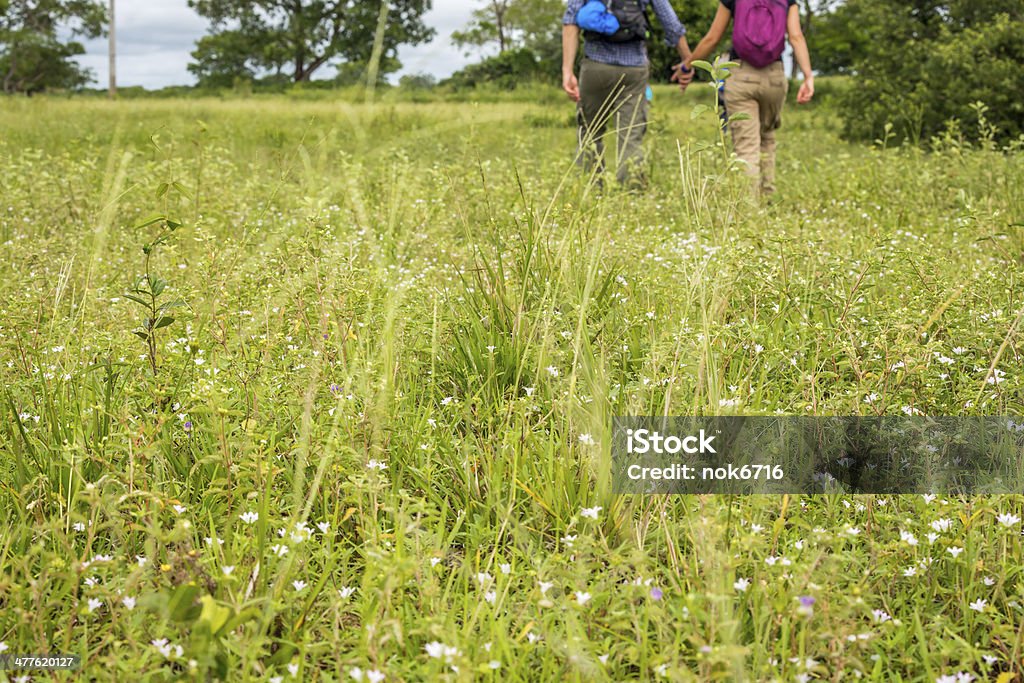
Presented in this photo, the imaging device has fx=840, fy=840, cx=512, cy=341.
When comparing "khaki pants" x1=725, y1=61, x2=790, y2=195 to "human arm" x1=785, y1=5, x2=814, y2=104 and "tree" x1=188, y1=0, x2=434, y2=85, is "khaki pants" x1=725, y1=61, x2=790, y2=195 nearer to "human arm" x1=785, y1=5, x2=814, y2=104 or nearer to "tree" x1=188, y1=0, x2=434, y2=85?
"human arm" x1=785, y1=5, x2=814, y2=104

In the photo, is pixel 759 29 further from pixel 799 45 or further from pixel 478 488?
pixel 478 488

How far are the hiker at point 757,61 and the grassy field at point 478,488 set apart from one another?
9.23ft

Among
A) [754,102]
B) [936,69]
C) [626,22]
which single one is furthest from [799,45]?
[936,69]

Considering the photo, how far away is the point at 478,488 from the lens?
8.02 feet

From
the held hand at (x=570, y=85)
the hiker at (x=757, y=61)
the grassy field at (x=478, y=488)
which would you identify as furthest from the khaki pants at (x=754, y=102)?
the grassy field at (x=478, y=488)

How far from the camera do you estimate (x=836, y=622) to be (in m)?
1.71

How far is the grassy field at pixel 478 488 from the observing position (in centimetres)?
178

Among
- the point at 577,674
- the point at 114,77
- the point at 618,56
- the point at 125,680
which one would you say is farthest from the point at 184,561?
the point at 114,77

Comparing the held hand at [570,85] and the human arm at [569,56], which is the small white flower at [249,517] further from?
the held hand at [570,85]

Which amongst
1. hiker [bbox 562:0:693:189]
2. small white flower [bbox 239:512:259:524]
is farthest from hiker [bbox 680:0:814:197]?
small white flower [bbox 239:512:259:524]

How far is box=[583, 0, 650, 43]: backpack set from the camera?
7164 millimetres

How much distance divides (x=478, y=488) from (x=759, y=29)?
5586 millimetres

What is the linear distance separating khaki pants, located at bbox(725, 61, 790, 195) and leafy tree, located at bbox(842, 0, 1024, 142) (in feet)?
12.2

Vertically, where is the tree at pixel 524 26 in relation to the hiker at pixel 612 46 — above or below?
above
